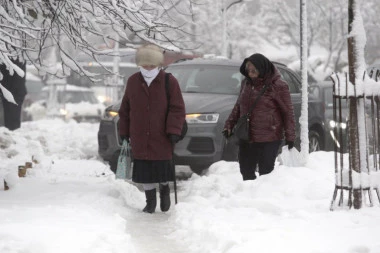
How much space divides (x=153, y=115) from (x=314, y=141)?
4704 millimetres

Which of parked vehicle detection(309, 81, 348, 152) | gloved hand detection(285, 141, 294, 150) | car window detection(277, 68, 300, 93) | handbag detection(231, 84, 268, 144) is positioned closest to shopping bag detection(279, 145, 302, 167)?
gloved hand detection(285, 141, 294, 150)

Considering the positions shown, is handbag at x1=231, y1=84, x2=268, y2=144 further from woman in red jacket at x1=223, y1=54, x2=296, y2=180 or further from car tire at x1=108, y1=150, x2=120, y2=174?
car tire at x1=108, y1=150, x2=120, y2=174

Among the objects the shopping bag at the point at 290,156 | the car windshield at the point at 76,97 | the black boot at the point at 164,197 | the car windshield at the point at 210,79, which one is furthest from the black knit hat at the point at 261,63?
the car windshield at the point at 76,97

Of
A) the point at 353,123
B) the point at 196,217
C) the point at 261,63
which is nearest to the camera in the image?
the point at 353,123

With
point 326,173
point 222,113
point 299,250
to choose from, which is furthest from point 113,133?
point 299,250

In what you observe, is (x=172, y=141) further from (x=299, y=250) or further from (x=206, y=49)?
(x=206, y=49)

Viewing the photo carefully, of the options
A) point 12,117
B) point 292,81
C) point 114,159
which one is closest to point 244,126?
point 114,159

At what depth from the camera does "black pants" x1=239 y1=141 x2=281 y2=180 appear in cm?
735

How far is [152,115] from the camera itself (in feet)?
23.0

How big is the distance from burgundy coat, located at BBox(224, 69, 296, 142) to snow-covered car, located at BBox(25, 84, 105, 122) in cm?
1861

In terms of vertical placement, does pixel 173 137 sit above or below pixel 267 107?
below

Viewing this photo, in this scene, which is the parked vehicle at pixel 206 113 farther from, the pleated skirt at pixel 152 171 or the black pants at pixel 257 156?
the pleated skirt at pixel 152 171

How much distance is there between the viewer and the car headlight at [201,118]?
29.5 ft

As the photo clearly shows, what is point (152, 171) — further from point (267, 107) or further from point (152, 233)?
point (267, 107)
